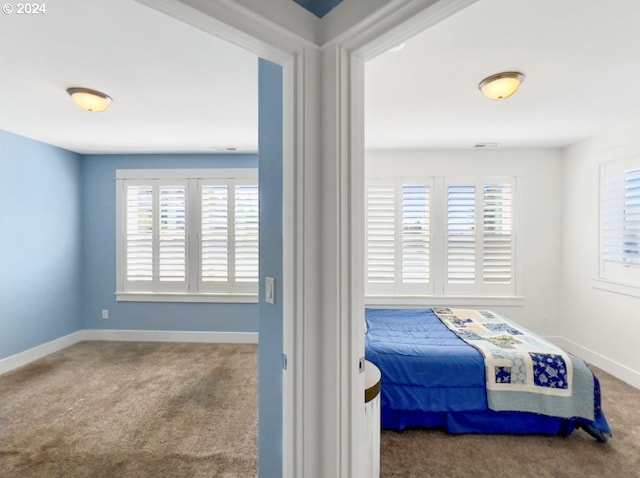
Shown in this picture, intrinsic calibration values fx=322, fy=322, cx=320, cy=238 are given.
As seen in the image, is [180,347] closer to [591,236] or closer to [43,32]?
[43,32]

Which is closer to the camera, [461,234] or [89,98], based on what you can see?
[89,98]

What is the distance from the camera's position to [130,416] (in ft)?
7.93

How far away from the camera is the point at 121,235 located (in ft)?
13.6

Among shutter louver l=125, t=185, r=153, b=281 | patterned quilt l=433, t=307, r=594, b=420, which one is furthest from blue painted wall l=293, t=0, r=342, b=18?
shutter louver l=125, t=185, r=153, b=281

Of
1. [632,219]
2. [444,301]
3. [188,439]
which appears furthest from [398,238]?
[188,439]

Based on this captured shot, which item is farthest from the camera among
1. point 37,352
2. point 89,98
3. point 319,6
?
point 37,352

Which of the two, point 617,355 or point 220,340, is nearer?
point 617,355

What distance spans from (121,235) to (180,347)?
1625 mm

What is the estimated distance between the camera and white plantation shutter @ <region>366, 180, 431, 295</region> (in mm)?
3998

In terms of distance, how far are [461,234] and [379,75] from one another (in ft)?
8.16

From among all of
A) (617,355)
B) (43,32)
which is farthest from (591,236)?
(43,32)

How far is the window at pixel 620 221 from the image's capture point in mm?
2930

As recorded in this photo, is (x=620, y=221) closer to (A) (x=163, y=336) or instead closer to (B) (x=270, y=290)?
(B) (x=270, y=290)

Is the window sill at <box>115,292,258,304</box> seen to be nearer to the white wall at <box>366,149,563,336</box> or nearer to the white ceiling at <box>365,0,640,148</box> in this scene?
the white ceiling at <box>365,0,640,148</box>
